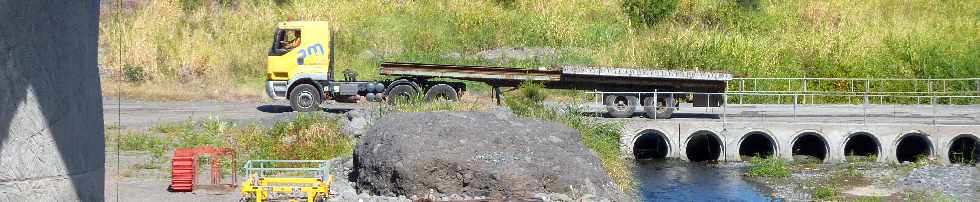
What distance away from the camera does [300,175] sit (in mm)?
22125

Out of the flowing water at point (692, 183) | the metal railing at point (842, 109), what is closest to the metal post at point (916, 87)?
the metal railing at point (842, 109)

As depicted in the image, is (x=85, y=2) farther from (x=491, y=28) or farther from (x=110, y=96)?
(x=491, y=28)

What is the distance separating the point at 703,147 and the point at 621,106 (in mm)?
2514

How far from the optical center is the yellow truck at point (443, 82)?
3266 cm

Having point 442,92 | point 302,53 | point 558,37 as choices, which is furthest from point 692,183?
point 558,37

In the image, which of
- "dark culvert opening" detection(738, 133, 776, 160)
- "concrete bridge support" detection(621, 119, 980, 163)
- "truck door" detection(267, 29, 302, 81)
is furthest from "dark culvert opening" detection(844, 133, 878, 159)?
"truck door" detection(267, 29, 302, 81)

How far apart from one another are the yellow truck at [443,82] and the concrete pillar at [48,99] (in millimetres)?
25374

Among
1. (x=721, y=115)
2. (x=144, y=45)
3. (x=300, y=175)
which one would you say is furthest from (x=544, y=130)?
(x=144, y=45)

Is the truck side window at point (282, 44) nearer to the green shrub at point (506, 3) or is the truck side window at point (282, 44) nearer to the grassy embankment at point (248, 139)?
the grassy embankment at point (248, 139)

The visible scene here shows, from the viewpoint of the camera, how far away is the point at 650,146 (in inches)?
1320

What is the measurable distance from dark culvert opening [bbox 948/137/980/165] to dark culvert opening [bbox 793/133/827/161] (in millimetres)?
2993

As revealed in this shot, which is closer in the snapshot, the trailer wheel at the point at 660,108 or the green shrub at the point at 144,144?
the green shrub at the point at 144,144

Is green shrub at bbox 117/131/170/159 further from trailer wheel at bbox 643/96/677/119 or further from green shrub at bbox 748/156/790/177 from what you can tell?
green shrub at bbox 748/156/790/177

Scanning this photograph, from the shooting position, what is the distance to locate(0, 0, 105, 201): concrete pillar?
6324 mm
